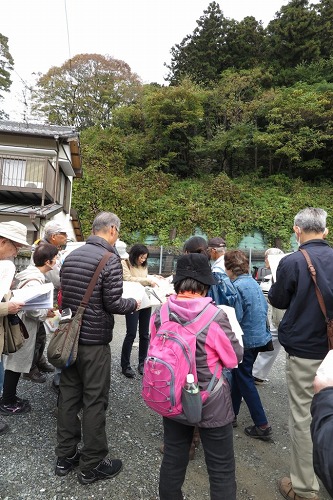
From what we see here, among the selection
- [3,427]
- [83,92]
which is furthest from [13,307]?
[83,92]

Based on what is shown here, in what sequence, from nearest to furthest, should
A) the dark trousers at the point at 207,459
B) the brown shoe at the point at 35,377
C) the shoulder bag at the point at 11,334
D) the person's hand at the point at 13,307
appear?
the dark trousers at the point at 207,459, the person's hand at the point at 13,307, the shoulder bag at the point at 11,334, the brown shoe at the point at 35,377

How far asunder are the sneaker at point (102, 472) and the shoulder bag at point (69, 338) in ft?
2.54

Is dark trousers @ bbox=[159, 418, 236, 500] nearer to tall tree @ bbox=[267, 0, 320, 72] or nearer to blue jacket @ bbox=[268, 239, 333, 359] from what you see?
blue jacket @ bbox=[268, 239, 333, 359]

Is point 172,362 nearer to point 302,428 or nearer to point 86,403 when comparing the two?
point 86,403

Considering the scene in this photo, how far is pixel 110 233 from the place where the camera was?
2268mm

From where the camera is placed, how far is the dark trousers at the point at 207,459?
1596 mm

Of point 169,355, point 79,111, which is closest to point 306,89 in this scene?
point 79,111

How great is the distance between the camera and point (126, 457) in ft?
7.76

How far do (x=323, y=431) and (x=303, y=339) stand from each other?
116 centimetres

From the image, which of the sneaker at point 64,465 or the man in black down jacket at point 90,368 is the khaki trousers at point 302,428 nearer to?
the man in black down jacket at point 90,368

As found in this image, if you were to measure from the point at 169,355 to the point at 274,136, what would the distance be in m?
21.1

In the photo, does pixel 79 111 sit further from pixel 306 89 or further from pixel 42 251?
pixel 42 251

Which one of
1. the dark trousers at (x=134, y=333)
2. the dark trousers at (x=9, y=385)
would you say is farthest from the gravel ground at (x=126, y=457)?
the dark trousers at (x=134, y=333)

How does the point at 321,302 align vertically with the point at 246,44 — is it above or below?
below
